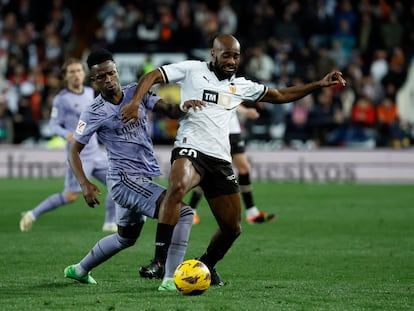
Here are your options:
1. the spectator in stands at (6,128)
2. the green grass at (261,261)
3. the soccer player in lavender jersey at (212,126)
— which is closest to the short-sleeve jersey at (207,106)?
the soccer player in lavender jersey at (212,126)

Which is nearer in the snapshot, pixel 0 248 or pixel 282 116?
pixel 0 248

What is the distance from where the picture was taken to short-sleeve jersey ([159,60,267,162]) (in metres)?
8.66

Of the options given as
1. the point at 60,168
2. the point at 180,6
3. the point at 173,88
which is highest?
the point at 180,6

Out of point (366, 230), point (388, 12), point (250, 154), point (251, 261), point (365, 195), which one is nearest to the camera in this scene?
point (251, 261)

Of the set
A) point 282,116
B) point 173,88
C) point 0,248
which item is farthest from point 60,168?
point 0,248

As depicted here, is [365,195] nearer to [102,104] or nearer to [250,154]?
[250,154]

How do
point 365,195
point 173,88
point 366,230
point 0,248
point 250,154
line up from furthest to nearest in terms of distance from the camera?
point 173,88 < point 250,154 < point 365,195 < point 366,230 < point 0,248

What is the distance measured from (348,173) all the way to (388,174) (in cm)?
98

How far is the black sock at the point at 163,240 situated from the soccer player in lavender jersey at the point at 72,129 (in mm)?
5274

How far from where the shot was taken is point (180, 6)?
96.8 feet

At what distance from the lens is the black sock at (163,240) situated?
8.32 m

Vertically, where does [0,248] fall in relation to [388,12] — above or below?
below

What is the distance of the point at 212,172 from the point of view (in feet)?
28.4

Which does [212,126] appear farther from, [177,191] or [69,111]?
[69,111]
